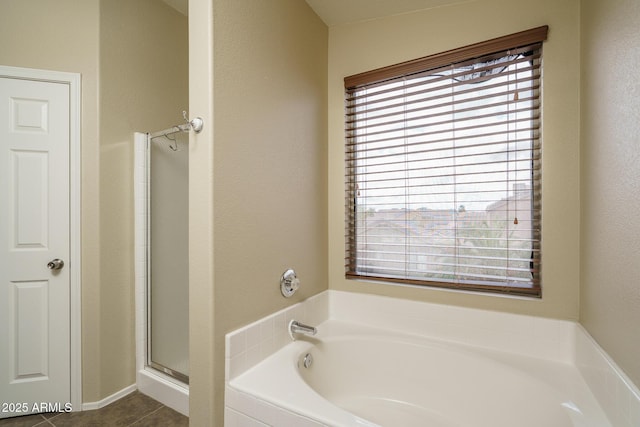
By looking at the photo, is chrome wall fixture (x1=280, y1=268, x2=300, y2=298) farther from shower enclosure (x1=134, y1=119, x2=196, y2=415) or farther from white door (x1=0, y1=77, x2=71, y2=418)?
Result: white door (x1=0, y1=77, x2=71, y2=418)

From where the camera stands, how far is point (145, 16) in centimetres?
206

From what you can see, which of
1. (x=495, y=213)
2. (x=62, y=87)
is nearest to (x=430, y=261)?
(x=495, y=213)

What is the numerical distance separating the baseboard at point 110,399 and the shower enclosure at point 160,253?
0.06m

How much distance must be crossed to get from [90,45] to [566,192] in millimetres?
2844

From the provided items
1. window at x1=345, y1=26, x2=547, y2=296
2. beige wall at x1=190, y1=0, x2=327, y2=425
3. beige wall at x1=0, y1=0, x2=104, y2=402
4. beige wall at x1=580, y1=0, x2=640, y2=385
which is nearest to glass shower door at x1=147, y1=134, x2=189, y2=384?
beige wall at x1=0, y1=0, x2=104, y2=402

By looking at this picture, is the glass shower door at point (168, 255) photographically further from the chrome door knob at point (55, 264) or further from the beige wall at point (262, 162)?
the beige wall at point (262, 162)

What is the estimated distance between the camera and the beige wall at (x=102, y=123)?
5.69 feet

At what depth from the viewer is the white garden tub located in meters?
1.10

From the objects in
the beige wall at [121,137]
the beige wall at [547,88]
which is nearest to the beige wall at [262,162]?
the beige wall at [547,88]

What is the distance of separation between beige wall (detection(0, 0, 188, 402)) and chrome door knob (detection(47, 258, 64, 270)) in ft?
0.40

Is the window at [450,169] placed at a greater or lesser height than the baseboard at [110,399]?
greater

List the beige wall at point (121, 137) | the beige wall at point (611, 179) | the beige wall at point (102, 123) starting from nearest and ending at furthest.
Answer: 1. the beige wall at point (611, 179)
2. the beige wall at point (102, 123)
3. the beige wall at point (121, 137)

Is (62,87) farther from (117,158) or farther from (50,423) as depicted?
(50,423)

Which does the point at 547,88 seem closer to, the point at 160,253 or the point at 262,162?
the point at 262,162
